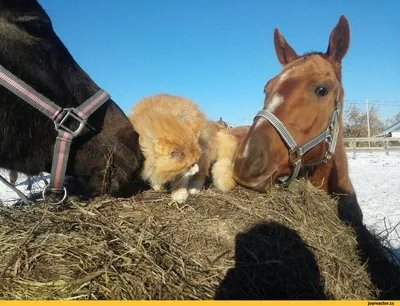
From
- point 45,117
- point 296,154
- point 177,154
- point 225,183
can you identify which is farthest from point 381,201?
point 45,117

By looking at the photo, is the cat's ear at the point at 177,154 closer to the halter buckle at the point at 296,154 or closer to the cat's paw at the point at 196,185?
the cat's paw at the point at 196,185

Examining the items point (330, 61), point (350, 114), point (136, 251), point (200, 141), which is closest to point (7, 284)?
point (136, 251)

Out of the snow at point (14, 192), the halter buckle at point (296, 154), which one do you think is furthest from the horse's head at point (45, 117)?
the halter buckle at point (296, 154)

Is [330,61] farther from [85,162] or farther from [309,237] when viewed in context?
[85,162]

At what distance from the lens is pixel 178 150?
3.29 meters

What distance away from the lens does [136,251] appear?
6.24 ft

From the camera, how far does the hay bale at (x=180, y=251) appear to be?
1705 mm

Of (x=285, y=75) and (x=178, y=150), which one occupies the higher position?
(x=285, y=75)

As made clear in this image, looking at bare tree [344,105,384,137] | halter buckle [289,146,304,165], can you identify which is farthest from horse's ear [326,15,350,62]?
bare tree [344,105,384,137]

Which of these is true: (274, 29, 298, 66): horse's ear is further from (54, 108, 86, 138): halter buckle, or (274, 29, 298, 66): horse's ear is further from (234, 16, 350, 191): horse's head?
(54, 108, 86, 138): halter buckle

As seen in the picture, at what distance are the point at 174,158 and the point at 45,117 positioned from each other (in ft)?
4.47

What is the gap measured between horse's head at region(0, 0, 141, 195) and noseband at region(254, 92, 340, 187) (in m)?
1.30

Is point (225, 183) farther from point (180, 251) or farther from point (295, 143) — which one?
point (180, 251)
